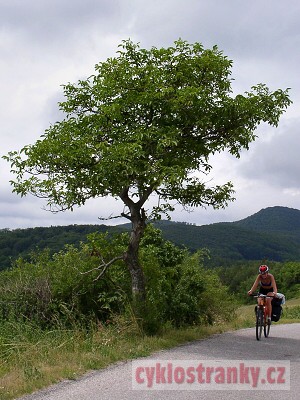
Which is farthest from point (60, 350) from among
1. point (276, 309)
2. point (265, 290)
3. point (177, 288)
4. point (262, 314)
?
point (177, 288)

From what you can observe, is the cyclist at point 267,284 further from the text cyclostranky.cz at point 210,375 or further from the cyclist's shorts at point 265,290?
the text cyclostranky.cz at point 210,375

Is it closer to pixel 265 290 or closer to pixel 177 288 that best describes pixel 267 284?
pixel 265 290

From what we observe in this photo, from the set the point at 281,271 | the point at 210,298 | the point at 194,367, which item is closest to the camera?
the point at 194,367

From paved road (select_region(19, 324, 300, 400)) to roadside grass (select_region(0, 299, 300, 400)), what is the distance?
283mm

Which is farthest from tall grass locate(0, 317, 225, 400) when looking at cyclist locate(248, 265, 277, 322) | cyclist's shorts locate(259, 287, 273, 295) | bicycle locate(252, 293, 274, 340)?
cyclist's shorts locate(259, 287, 273, 295)

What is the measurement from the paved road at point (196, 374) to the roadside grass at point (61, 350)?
0.28m

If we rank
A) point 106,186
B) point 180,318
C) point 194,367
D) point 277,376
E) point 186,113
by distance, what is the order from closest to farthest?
point 277,376 → point 194,367 → point 106,186 → point 186,113 → point 180,318

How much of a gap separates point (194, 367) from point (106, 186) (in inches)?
187

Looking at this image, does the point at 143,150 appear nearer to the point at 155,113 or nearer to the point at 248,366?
the point at 155,113

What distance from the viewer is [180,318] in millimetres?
15875

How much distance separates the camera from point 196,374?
8320mm

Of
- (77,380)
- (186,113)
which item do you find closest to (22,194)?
(186,113)

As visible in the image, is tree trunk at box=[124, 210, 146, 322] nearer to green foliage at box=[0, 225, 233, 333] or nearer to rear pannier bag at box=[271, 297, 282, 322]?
green foliage at box=[0, 225, 233, 333]

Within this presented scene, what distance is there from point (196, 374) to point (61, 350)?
2.84 m
